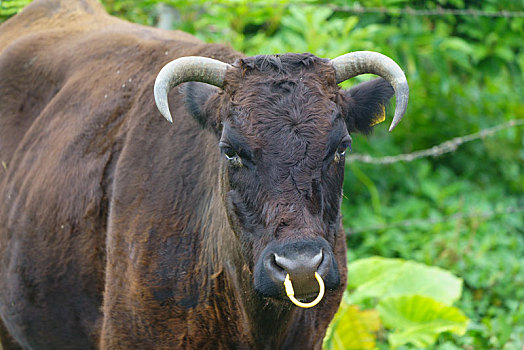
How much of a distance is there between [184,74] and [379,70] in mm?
919

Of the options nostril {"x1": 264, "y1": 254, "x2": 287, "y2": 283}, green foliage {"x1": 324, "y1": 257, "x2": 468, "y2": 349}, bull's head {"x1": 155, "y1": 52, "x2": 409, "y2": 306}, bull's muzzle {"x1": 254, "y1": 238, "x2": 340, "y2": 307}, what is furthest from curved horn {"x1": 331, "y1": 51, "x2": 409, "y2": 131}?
green foliage {"x1": 324, "y1": 257, "x2": 468, "y2": 349}

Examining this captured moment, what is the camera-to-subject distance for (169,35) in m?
4.93

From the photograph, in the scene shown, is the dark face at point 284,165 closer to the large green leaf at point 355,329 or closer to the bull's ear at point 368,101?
the bull's ear at point 368,101

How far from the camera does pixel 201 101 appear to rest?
144 inches

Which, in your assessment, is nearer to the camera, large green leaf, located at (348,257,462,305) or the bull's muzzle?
the bull's muzzle

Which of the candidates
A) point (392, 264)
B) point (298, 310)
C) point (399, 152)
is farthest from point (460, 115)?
point (298, 310)

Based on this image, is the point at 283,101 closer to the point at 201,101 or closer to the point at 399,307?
the point at 201,101

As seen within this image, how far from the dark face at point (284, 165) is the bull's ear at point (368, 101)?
0.19 m

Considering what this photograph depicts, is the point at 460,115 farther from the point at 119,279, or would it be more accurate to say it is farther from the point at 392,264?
the point at 119,279

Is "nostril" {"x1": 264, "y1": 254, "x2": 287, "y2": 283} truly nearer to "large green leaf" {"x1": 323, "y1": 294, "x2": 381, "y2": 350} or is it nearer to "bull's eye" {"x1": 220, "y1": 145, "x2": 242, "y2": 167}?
"bull's eye" {"x1": 220, "y1": 145, "x2": 242, "y2": 167}

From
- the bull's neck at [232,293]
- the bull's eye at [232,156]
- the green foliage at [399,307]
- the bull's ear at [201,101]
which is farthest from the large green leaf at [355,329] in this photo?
the bull's eye at [232,156]

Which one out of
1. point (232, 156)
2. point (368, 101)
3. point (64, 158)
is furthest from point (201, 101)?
point (64, 158)

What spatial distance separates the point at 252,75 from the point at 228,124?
0.26m

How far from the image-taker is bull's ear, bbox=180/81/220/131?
362 centimetres
